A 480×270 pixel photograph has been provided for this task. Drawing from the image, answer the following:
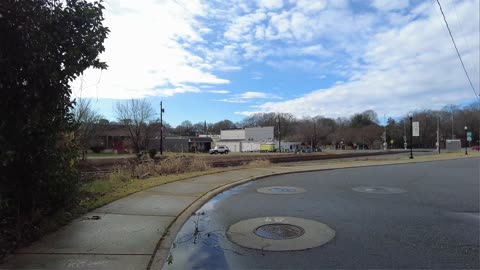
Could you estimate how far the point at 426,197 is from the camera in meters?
10.3

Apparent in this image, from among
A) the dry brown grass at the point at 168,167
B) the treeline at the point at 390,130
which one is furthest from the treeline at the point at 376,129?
the dry brown grass at the point at 168,167

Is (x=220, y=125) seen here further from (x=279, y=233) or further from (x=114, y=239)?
(x=114, y=239)

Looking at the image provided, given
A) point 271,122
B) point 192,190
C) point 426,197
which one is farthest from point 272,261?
point 271,122

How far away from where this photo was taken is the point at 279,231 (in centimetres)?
652

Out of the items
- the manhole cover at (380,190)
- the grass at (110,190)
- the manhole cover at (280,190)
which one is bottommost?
the manhole cover at (380,190)

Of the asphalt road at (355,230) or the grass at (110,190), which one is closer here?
the asphalt road at (355,230)

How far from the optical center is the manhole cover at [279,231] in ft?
20.3

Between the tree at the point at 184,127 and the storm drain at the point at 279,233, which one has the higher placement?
the tree at the point at 184,127

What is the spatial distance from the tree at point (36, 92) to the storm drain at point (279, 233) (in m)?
3.28

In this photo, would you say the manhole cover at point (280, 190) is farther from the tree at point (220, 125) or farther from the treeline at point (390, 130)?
the tree at point (220, 125)

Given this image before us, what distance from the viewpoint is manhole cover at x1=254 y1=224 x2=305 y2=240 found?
6.20m

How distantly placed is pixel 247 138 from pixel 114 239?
117 metres

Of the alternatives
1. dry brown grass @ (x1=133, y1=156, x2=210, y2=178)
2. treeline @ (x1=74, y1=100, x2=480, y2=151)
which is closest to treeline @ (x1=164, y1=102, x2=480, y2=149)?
treeline @ (x1=74, y1=100, x2=480, y2=151)

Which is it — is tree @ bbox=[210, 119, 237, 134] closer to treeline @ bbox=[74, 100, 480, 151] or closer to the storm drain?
treeline @ bbox=[74, 100, 480, 151]
